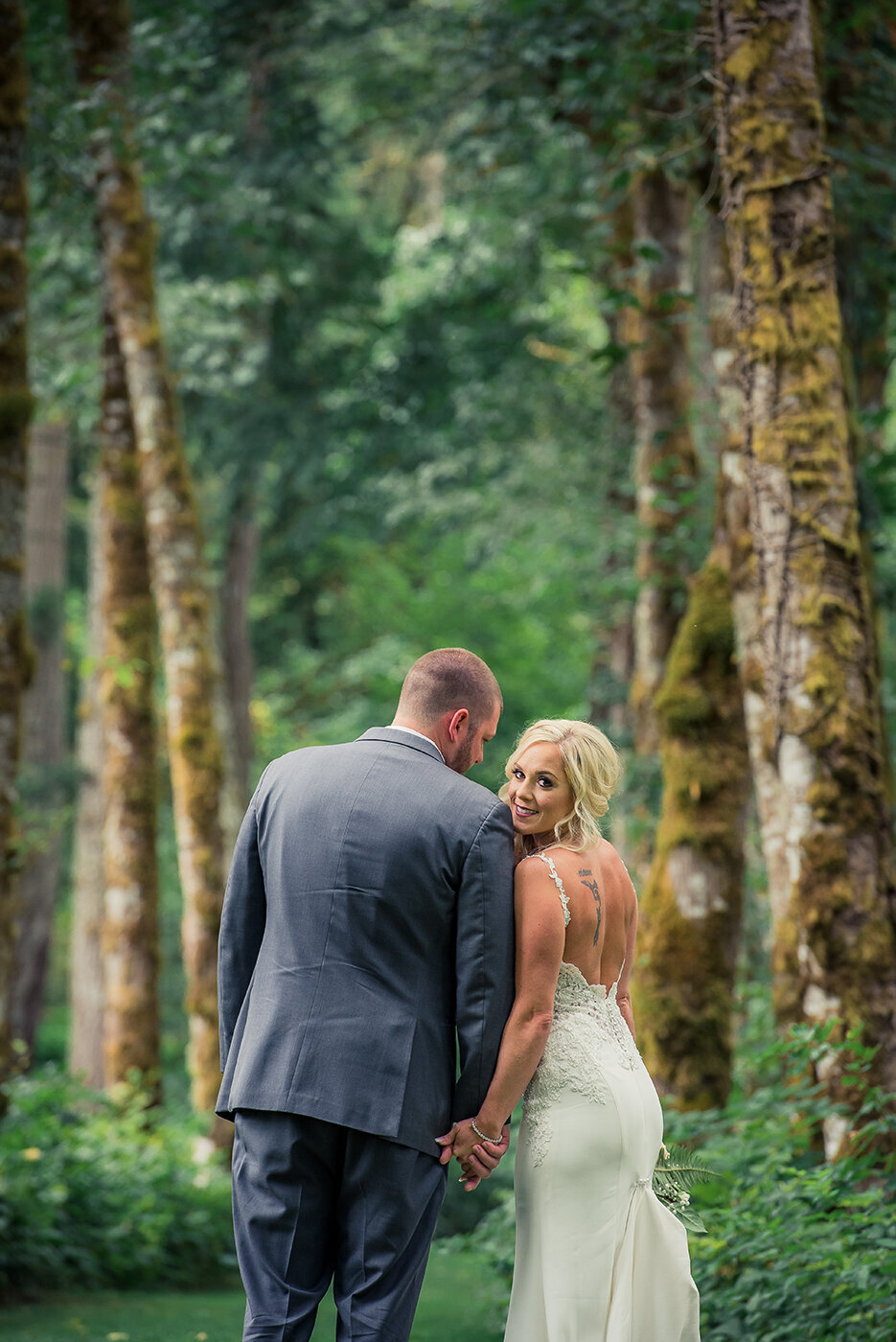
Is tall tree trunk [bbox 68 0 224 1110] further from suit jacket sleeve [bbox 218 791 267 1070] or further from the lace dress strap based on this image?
the lace dress strap

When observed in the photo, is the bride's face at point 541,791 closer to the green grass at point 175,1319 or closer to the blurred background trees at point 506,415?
the blurred background trees at point 506,415

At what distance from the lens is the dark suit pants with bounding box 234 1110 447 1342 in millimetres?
3348

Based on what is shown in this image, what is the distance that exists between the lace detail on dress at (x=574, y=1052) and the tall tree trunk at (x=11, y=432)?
4142 mm

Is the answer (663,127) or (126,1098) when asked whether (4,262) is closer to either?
(663,127)

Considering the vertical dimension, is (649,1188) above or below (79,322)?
below

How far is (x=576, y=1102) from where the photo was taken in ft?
12.0

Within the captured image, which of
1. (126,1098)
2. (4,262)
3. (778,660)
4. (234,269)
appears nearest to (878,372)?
(778,660)

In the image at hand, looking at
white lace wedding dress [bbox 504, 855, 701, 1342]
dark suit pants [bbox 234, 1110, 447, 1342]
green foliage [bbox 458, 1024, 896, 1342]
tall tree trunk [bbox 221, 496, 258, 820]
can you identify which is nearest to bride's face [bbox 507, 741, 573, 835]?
white lace wedding dress [bbox 504, 855, 701, 1342]

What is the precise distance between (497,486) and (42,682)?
716 cm

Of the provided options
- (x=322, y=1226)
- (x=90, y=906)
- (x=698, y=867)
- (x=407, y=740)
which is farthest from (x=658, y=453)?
(x=90, y=906)

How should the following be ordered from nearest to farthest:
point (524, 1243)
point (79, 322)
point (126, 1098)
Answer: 1. point (524, 1243)
2. point (126, 1098)
3. point (79, 322)

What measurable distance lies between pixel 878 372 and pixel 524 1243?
6.66 m

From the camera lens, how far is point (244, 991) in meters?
3.72

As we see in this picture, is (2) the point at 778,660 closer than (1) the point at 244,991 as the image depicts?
No
